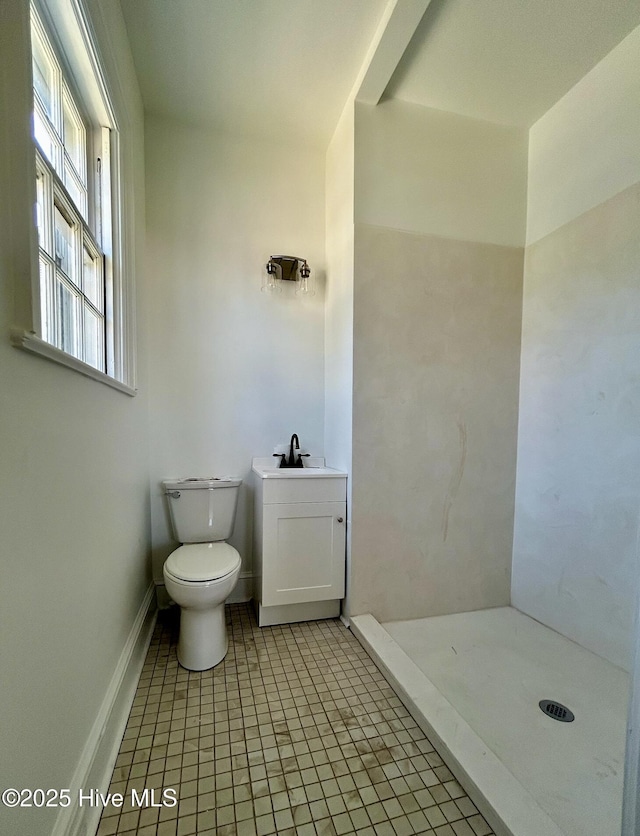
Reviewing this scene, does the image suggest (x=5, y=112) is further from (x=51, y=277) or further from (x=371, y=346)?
(x=371, y=346)

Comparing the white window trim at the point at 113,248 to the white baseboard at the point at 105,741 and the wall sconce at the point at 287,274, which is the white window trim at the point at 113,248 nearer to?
the wall sconce at the point at 287,274

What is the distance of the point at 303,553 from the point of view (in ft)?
6.56

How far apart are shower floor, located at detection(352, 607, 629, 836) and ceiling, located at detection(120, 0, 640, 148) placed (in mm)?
2764

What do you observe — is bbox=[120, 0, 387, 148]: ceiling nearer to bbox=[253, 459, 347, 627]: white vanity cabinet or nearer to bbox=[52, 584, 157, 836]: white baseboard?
bbox=[253, 459, 347, 627]: white vanity cabinet

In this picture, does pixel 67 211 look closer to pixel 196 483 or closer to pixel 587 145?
pixel 196 483

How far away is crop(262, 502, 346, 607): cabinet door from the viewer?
6.43 ft

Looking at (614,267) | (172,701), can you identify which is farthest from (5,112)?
(614,267)

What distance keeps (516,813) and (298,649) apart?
1041mm

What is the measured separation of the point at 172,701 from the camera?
4.83 ft

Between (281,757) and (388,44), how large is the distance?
2.86 meters

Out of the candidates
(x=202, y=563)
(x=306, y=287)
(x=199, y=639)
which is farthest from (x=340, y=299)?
(x=199, y=639)

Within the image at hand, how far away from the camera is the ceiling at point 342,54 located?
155cm

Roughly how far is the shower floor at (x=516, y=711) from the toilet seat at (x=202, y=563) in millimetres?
779

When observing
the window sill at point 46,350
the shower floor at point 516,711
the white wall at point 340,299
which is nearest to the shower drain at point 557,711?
the shower floor at point 516,711
